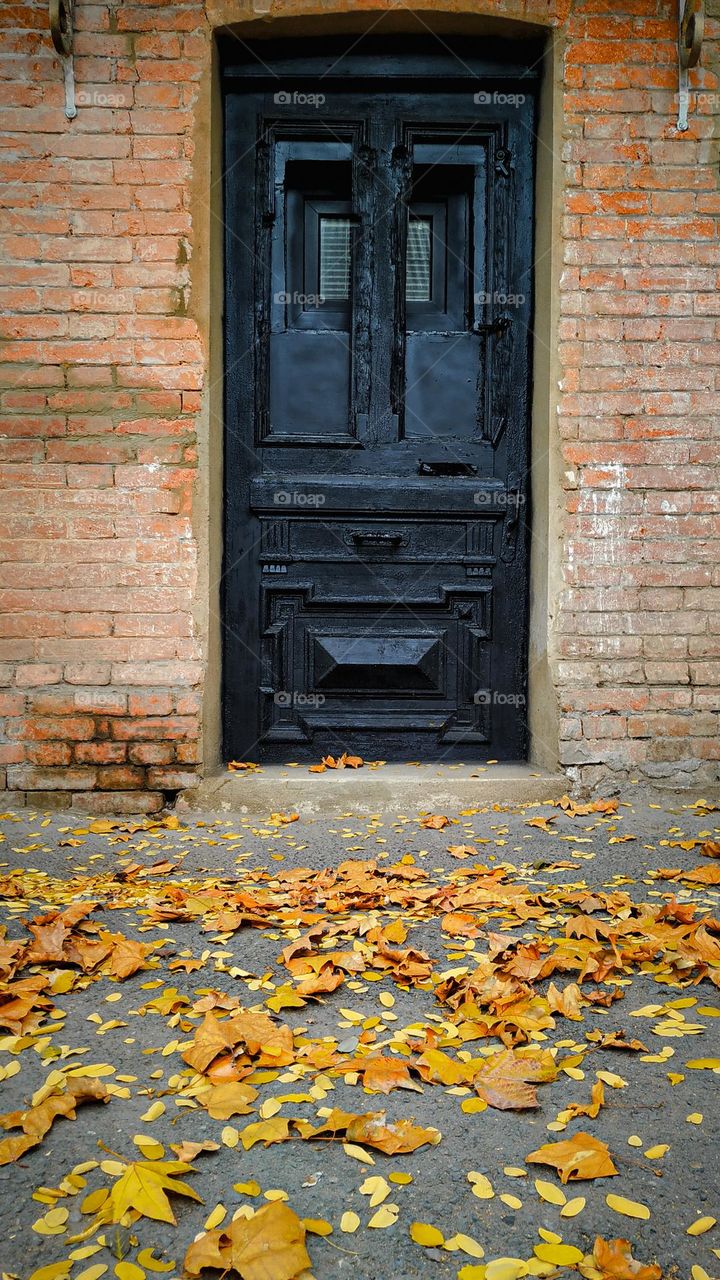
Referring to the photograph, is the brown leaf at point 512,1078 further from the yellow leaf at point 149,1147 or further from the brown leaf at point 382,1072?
the yellow leaf at point 149,1147

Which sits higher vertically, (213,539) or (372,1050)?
(213,539)

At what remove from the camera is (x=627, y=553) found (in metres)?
3.43

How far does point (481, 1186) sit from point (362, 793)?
2099mm

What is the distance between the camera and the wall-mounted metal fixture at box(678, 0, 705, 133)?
3.23m

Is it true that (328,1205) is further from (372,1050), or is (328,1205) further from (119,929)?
(119,929)

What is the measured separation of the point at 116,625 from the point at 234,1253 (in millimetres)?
2496

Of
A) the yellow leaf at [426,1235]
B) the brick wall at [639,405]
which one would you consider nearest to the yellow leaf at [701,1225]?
the yellow leaf at [426,1235]

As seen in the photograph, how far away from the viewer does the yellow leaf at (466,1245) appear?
1.20 m

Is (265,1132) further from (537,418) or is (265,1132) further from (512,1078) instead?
(537,418)

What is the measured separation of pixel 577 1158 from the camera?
1.36 m

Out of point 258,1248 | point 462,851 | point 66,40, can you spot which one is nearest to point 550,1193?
point 258,1248

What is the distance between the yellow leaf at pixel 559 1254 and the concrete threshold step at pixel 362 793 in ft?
7.12

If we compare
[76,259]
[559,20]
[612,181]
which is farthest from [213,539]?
[559,20]

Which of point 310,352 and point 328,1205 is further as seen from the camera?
point 310,352
